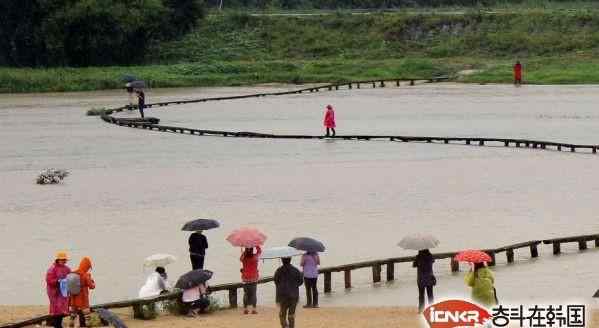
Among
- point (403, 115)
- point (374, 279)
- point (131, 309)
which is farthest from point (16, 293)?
point (403, 115)

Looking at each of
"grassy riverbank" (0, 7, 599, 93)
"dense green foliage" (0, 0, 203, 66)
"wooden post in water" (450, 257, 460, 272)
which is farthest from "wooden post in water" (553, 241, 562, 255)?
"dense green foliage" (0, 0, 203, 66)

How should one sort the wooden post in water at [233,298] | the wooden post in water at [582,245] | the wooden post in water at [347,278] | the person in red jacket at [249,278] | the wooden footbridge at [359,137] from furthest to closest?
the wooden footbridge at [359,137] < the wooden post in water at [582,245] < the wooden post in water at [347,278] < the wooden post in water at [233,298] < the person in red jacket at [249,278]

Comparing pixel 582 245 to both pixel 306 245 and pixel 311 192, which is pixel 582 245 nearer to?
pixel 306 245

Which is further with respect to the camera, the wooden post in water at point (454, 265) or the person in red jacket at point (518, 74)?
the person in red jacket at point (518, 74)

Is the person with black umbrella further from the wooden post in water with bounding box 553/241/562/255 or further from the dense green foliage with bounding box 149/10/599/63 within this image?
the dense green foliage with bounding box 149/10/599/63

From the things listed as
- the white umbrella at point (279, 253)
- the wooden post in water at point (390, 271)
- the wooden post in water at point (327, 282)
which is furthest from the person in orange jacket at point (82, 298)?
the wooden post in water at point (390, 271)

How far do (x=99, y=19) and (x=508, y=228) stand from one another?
59.0 meters

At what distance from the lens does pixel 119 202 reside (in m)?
34.7

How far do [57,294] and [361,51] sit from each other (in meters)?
70.0

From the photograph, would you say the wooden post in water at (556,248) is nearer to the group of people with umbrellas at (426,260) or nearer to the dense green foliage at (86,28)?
the group of people with umbrellas at (426,260)

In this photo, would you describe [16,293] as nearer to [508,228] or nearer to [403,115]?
[508,228]

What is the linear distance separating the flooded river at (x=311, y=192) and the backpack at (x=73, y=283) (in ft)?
11.6

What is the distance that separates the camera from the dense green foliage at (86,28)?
8431 cm

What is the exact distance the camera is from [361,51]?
8844 centimetres
